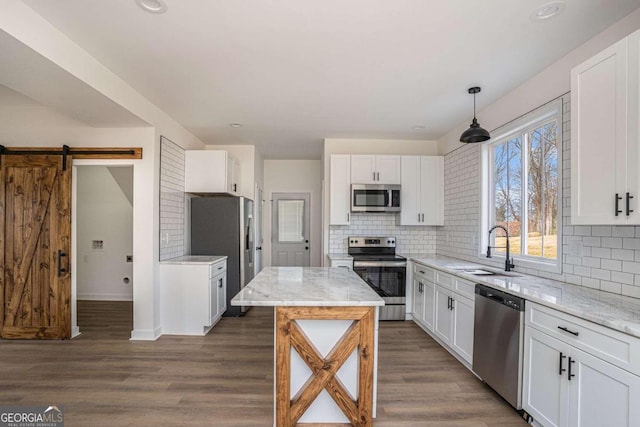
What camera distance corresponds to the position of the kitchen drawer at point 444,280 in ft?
10.6

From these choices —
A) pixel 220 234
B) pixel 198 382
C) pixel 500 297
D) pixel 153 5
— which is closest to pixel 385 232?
pixel 220 234

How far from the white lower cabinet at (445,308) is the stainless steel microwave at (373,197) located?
0.96 metres

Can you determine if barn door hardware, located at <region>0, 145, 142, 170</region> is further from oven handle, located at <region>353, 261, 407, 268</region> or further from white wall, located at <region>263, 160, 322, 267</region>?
white wall, located at <region>263, 160, 322, 267</region>

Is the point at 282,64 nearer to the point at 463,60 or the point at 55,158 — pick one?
the point at 463,60

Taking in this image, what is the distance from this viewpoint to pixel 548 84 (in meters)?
2.64

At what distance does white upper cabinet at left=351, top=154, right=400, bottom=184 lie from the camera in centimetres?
461

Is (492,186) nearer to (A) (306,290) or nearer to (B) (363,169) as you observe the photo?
(B) (363,169)

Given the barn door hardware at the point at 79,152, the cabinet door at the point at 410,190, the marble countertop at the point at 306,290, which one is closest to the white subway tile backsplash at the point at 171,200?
the barn door hardware at the point at 79,152

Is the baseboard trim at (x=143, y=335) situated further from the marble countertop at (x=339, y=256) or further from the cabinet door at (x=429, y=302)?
the cabinet door at (x=429, y=302)

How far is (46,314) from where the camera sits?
3.55 m

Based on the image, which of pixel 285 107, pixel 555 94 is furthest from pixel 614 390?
pixel 285 107

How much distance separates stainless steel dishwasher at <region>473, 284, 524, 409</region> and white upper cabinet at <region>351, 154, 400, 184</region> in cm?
229

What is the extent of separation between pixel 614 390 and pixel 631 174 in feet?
3.54

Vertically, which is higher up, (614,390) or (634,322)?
(634,322)
